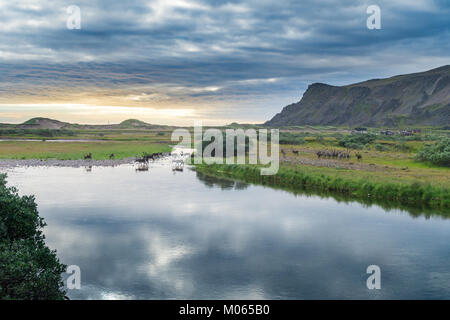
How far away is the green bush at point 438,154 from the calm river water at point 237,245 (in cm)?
2996

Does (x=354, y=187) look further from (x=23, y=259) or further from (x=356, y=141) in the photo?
(x=356, y=141)

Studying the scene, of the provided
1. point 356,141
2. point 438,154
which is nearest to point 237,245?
point 438,154

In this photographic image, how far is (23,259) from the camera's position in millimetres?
12602

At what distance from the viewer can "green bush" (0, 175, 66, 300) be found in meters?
12.0

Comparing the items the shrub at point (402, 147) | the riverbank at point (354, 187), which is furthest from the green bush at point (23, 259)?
the shrub at point (402, 147)

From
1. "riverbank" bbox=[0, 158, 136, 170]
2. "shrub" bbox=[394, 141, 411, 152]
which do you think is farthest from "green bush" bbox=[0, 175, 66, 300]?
"shrub" bbox=[394, 141, 411, 152]

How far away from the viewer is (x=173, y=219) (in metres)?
28.6

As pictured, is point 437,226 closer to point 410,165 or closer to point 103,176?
point 410,165

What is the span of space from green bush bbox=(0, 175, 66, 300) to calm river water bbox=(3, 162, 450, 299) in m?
2.64

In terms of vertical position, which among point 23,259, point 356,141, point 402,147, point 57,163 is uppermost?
point 356,141

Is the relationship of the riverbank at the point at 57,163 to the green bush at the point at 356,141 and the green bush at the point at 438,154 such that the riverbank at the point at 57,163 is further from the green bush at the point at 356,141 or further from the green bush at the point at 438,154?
the green bush at the point at 356,141

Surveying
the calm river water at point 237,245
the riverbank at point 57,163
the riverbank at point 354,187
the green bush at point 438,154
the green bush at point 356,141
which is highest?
the green bush at point 356,141

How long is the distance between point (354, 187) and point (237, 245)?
20.9m

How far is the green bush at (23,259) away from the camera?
11977mm
